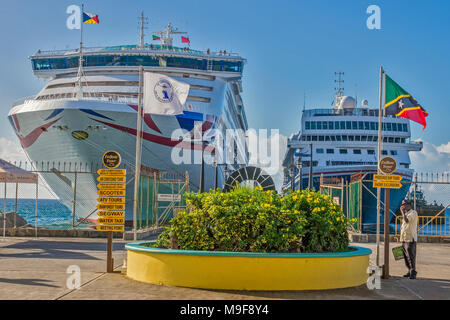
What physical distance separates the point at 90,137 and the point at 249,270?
21.2 m

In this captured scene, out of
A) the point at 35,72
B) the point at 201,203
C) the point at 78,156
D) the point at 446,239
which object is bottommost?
the point at 446,239

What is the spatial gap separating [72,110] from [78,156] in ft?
9.46

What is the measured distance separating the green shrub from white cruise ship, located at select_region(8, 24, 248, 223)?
1886cm

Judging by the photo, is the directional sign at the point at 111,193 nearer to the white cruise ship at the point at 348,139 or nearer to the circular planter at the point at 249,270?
the circular planter at the point at 249,270

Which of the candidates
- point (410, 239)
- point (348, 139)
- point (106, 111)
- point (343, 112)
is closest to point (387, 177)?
point (410, 239)

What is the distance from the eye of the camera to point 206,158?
33.3 meters

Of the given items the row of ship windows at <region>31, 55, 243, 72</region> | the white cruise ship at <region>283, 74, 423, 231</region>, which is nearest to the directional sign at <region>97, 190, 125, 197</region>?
the row of ship windows at <region>31, 55, 243, 72</region>

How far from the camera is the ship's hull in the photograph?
89.4 feet

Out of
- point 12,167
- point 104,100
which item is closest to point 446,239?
point 12,167

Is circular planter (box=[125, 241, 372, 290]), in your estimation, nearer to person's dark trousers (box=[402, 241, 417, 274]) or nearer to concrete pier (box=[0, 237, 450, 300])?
concrete pier (box=[0, 237, 450, 300])

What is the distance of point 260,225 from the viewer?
28.8 feet

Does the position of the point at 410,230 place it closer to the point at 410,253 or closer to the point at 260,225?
the point at 410,253

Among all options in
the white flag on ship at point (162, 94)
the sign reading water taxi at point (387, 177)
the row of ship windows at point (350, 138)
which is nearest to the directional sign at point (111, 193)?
the white flag on ship at point (162, 94)
